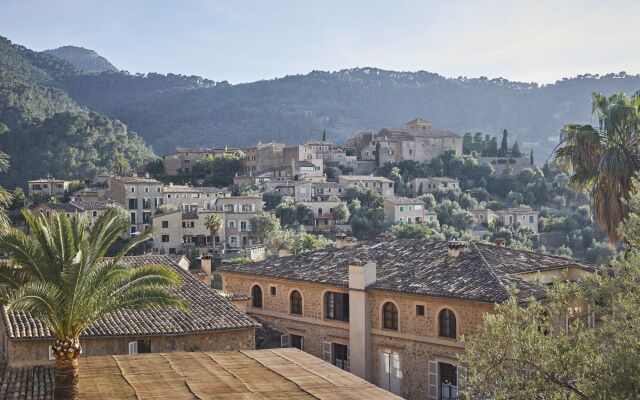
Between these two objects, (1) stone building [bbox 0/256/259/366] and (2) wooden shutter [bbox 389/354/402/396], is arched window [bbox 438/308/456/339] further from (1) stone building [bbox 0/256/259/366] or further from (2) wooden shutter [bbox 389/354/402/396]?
(1) stone building [bbox 0/256/259/366]

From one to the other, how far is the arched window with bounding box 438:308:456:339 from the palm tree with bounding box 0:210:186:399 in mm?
10305

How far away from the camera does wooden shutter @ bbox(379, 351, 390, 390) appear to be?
75.7 ft

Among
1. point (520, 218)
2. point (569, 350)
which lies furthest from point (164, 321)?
point (520, 218)

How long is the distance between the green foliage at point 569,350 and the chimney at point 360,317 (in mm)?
11114

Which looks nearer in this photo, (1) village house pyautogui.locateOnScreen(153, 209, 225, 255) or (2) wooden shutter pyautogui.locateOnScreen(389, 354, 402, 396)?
(2) wooden shutter pyautogui.locateOnScreen(389, 354, 402, 396)

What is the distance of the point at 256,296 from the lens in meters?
28.2

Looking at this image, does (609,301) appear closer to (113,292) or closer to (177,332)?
(113,292)

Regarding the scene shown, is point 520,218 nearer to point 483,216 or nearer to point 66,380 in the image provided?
point 483,216

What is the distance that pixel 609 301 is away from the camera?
488 inches

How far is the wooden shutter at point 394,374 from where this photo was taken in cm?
2275

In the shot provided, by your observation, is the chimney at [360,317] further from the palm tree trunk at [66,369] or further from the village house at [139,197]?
the village house at [139,197]

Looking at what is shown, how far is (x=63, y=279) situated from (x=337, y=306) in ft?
42.9

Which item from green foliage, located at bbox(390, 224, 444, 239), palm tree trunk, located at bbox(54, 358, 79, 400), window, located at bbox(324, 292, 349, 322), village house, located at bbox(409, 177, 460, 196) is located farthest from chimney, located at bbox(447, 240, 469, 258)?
village house, located at bbox(409, 177, 460, 196)

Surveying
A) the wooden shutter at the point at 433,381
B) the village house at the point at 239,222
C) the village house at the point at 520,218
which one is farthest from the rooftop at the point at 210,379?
the village house at the point at 520,218
